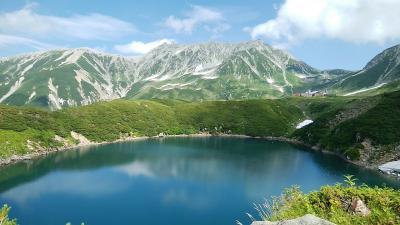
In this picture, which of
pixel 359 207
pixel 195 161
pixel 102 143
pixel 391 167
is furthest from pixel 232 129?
pixel 359 207

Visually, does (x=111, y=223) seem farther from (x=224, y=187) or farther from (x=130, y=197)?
(x=224, y=187)

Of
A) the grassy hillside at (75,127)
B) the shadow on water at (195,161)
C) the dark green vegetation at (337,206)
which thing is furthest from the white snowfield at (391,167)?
the dark green vegetation at (337,206)

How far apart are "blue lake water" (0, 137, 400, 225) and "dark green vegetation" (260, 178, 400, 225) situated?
44399 mm

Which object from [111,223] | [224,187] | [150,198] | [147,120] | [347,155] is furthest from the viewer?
[147,120]

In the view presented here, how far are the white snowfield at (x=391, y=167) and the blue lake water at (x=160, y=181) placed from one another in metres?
3.58

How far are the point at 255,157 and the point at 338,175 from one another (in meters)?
34.4

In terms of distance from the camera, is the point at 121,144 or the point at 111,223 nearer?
the point at 111,223

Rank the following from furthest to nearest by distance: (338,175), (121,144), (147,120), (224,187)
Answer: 1. (147,120)
2. (121,144)
3. (338,175)
4. (224,187)

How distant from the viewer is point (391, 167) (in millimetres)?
113125

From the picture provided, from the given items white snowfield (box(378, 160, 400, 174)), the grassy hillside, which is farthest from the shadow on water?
the grassy hillside

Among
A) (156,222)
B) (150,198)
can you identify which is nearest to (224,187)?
(150,198)

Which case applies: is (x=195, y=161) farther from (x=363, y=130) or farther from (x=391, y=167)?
(x=391, y=167)

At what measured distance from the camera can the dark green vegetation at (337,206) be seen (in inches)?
920

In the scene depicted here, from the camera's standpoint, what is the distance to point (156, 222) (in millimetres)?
72438
